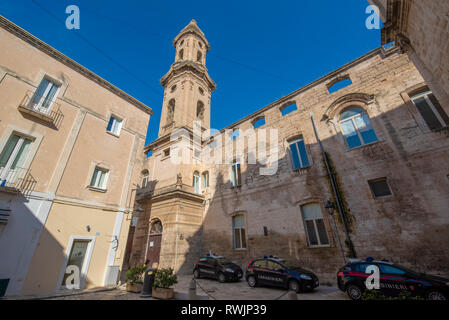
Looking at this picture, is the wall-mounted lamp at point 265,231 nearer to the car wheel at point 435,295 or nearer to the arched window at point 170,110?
the car wheel at point 435,295

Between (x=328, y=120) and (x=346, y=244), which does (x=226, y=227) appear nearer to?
(x=346, y=244)

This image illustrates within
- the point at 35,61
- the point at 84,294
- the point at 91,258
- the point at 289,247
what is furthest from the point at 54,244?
the point at 289,247

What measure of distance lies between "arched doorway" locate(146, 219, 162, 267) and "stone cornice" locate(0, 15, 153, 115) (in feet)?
31.1

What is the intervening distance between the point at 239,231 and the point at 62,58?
51.1ft

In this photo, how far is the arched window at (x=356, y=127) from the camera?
11000mm

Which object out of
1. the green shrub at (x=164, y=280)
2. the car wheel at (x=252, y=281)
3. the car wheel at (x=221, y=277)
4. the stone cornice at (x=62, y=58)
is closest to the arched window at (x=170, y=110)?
the stone cornice at (x=62, y=58)

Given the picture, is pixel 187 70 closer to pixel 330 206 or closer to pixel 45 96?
pixel 45 96

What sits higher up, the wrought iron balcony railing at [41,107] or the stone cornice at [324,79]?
the stone cornice at [324,79]

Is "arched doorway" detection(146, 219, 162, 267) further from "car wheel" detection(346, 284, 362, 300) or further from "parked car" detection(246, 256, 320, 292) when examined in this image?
"car wheel" detection(346, 284, 362, 300)

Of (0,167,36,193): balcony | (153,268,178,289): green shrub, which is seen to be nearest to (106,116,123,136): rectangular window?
(0,167,36,193): balcony

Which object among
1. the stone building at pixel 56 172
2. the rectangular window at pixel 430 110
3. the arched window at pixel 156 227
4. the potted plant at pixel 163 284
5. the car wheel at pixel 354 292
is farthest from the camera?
the arched window at pixel 156 227

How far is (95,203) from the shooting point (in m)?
9.77

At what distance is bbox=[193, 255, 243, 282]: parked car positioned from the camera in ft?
35.2

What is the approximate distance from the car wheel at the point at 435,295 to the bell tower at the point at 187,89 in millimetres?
18165
